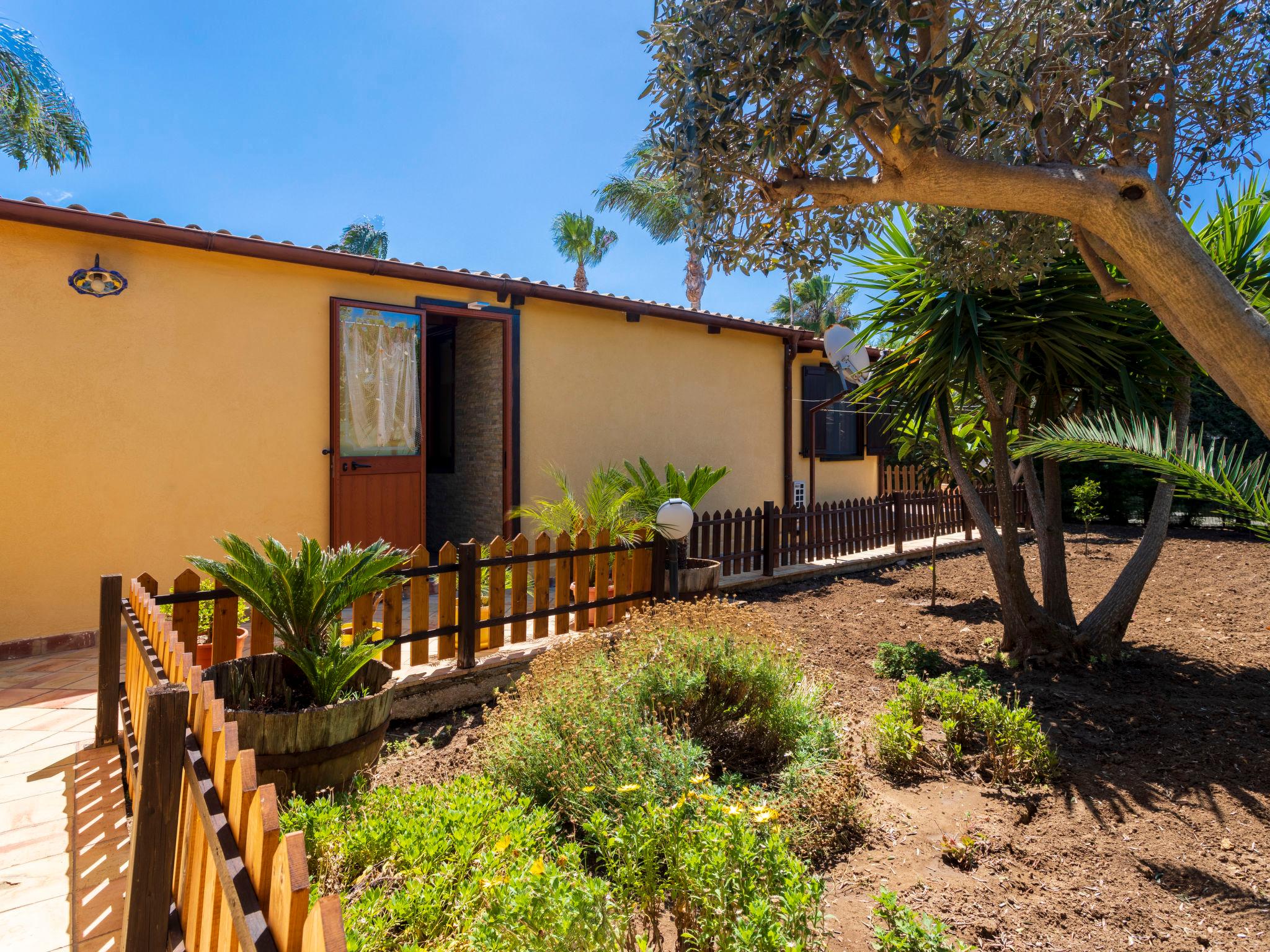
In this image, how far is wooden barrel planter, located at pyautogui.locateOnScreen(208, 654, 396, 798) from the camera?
254cm

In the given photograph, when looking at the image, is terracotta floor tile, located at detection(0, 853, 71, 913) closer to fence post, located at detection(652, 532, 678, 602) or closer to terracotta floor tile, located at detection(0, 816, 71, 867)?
terracotta floor tile, located at detection(0, 816, 71, 867)

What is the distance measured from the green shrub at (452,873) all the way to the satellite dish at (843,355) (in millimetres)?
5832

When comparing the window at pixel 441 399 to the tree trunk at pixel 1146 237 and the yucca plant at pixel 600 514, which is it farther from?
the tree trunk at pixel 1146 237

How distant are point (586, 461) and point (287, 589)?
5.29m

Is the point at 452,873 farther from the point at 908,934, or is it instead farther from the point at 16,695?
the point at 16,695

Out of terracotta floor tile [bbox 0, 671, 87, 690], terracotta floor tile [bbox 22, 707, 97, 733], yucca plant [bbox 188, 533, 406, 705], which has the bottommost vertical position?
terracotta floor tile [bbox 22, 707, 97, 733]

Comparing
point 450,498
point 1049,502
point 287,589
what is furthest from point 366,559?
point 450,498

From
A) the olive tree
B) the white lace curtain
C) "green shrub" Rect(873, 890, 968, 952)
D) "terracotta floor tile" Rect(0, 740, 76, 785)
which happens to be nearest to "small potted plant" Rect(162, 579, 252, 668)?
"terracotta floor tile" Rect(0, 740, 76, 785)

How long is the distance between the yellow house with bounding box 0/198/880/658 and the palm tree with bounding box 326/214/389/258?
2392 centimetres

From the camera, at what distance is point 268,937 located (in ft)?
3.80

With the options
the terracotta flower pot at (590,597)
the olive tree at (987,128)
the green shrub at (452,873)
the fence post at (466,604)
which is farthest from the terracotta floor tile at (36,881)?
the olive tree at (987,128)

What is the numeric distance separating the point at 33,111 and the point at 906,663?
67.9 feet

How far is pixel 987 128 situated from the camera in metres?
3.37

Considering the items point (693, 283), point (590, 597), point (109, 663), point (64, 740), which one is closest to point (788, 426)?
point (590, 597)
